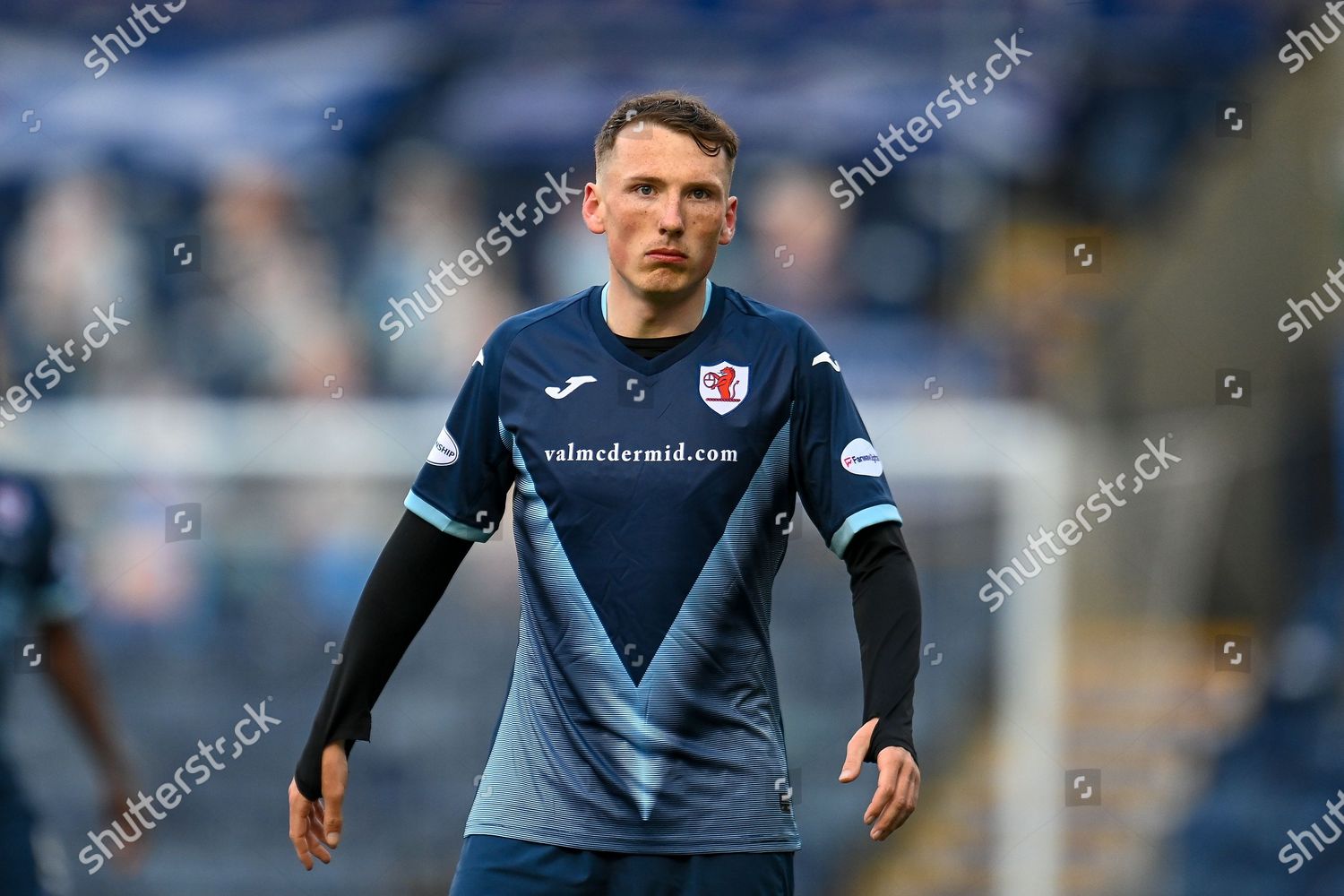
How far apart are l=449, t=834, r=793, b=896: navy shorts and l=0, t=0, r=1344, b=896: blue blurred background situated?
3.64m

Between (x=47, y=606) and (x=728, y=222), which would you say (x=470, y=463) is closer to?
(x=728, y=222)

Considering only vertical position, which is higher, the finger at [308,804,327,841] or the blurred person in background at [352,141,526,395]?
the blurred person in background at [352,141,526,395]

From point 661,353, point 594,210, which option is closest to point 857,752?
point 661,353

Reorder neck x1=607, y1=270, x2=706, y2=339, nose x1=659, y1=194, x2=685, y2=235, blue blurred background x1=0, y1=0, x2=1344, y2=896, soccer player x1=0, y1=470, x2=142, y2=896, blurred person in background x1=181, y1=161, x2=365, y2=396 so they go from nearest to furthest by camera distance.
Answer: nose x1=659, y1=194, x2=685, y2=235 < neck x1=607, y1=270, x2=706, y2=339 < soccer player x1=0, y1=470, x2=142, y2=896 < blue blurred background x1=0, y1=0, x2=1344, y2=896 < blurred person in background x1=181, y1=161, x2=365, y2=396

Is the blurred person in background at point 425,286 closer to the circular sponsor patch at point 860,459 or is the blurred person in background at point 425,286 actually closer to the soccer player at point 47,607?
the soccer player at point 47,607

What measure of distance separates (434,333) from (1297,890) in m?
4.65

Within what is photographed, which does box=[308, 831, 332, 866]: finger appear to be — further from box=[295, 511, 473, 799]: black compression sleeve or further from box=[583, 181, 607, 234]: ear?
box=[583, 181, 607, 234]: ear

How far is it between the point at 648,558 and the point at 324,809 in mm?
818

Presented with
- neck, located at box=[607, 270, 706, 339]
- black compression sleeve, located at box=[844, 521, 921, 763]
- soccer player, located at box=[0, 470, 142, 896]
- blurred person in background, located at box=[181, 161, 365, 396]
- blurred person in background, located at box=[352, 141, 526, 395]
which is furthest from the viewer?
blurred person in background, located at box=[352, 141, 526, 395]

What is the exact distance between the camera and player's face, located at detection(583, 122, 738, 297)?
3.50 m

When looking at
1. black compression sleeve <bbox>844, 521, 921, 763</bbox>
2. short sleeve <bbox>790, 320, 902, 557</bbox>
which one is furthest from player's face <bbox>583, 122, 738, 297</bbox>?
black compression sleeve <bbox>844, 521, 921, 763</bbox>

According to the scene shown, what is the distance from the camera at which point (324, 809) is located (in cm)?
356

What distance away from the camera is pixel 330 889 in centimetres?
759

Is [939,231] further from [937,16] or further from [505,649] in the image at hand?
[505,649]
